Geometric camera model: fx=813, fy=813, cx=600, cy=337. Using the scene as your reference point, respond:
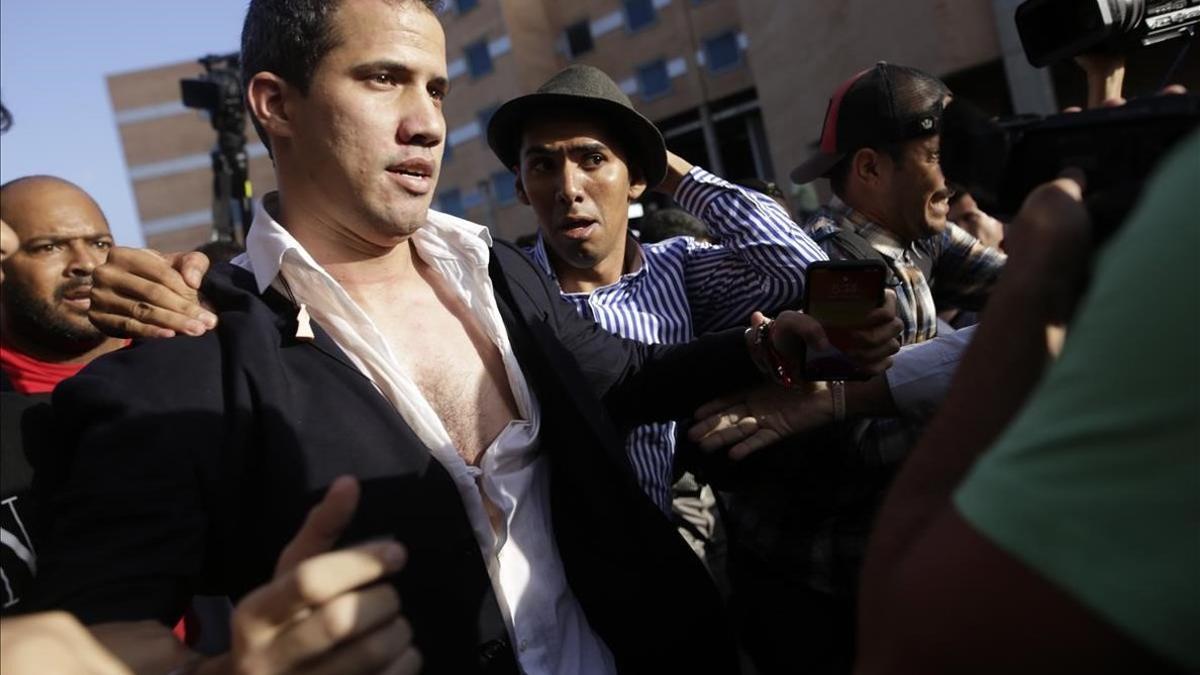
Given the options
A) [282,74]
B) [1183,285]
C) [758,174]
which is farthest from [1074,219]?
[758,174]

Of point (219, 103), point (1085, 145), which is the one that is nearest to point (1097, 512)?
point (1085, 145)

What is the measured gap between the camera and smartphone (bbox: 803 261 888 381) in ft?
6.07

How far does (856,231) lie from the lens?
9.21ft

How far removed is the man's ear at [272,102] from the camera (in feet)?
6.16

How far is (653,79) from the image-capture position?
29.3 meters

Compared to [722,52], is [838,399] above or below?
below

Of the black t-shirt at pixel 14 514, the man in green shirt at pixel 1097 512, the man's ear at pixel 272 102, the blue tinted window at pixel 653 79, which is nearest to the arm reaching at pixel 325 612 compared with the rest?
the man in green shirt at pixel 1097 512

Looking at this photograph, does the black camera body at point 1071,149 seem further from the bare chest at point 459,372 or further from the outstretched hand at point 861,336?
the bare chest at point 459,372

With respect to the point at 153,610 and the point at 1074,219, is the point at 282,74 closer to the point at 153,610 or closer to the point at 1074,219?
the point at 153,610

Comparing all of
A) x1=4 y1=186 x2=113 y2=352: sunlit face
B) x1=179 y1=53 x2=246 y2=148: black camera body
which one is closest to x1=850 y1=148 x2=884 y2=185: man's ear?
x1=4 y1=186 x2=113 y2=352: sunlit face

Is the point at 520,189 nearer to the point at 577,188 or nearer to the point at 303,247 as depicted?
the point at 577,188

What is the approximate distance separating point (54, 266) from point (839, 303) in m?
3.11

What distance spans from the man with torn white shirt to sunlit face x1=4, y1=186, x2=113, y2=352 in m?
1.70

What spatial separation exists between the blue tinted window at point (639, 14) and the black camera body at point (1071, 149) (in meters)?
29.9
